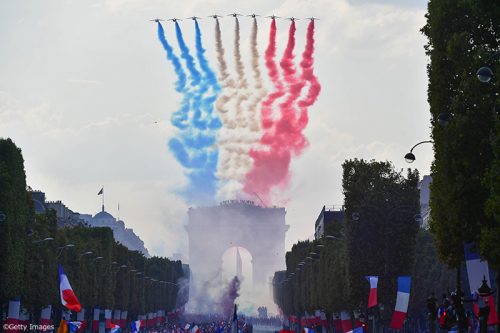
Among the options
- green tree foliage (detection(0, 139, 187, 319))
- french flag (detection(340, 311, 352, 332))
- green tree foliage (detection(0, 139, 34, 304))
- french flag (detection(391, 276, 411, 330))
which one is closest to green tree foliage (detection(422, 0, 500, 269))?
french flag (detection(391, 276, 411, 330))

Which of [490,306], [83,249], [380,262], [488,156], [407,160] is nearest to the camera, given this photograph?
[490,306]

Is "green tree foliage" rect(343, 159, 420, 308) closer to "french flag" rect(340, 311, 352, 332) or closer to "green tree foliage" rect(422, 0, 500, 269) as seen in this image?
"french flag" rect(340, 311, 352, 332)

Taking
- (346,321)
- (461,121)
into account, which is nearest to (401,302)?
(461,121)

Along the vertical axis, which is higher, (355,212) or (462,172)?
(355,212)

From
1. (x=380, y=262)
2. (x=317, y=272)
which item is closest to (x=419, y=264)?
(x=380, y=262)

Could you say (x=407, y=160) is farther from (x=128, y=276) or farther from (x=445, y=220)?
(x=128, y=276)

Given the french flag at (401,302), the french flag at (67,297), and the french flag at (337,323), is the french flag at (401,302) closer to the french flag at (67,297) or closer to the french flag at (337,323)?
the french flag at (67,297)
